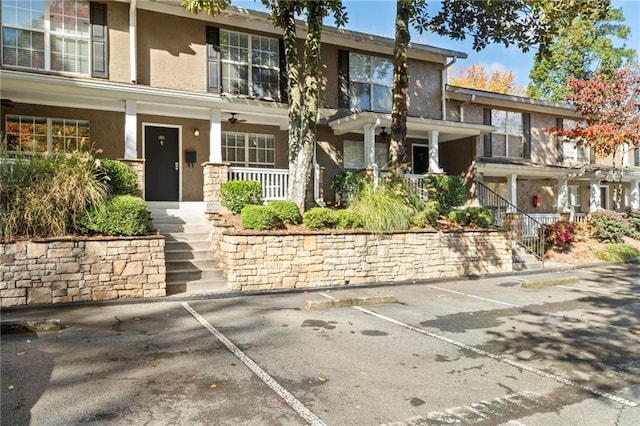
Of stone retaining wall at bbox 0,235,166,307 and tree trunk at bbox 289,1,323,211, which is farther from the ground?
tree trunk at bbox 289,1,323,211

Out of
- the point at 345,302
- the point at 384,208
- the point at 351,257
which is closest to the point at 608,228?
the point at 384,208

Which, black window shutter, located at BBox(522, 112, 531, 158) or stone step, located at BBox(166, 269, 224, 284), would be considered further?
black window shutter, located at BBox(522, 112, 531, 158)

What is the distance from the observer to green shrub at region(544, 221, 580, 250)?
15086mm

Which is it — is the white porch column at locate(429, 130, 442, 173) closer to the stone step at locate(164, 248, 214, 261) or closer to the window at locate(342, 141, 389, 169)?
the window at locate(342, 141, 389, 169)

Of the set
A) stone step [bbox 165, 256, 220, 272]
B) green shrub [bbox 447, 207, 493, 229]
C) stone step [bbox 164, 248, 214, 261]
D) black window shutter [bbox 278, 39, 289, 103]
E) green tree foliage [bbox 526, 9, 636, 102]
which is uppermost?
green tree foliage [bbox 526, 9, 636, 102]

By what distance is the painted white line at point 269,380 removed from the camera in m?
3.32

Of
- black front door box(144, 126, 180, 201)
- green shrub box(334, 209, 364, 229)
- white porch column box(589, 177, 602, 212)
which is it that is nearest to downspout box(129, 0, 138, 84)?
black front door box(144, 126, 180, 201)

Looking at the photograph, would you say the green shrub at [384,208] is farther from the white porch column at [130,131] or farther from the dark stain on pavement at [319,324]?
the white porch column at [130,131]

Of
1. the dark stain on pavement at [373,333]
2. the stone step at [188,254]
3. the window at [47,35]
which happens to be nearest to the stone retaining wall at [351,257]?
the stone step at [188,254]

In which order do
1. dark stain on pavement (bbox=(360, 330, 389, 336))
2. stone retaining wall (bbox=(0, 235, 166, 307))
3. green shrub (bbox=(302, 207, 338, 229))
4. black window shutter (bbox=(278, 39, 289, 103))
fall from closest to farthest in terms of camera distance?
1. dark stain on pavement (bbox=(360, 330, 389, 336))
2. stone retaining wall (bbox=(0, 235, 166, 307))
3. green shrub (bbox=(302, 207, 338, 229))
4. black window shutter (bbox=(278, 39, 289, 103))

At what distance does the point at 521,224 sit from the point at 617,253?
14.6 ft

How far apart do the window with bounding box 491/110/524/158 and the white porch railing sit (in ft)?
35.7

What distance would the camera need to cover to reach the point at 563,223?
16.3 m

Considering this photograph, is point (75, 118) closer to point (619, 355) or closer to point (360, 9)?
point (360, 9)
